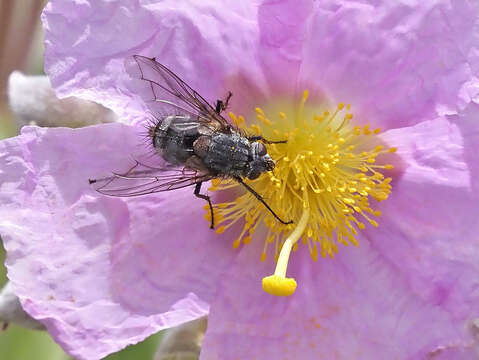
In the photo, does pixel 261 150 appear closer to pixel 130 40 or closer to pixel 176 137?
pixel 176 137

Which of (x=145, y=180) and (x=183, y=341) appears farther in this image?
(x=183, y=341)

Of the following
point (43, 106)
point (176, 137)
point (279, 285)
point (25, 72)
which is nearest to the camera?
point (279, 285)

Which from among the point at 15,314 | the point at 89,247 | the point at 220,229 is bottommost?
the point at 15,314

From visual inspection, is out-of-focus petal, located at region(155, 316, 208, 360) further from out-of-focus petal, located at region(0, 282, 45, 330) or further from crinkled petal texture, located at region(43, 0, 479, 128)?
crinkled petal texture, located at region(43, 0, 479, 128)

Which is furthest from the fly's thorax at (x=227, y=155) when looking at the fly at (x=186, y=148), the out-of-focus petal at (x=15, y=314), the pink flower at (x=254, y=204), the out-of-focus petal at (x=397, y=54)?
the out-of-focus petal at (x=15, y=314)

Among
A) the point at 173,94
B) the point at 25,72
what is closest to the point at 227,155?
the point at 173,94

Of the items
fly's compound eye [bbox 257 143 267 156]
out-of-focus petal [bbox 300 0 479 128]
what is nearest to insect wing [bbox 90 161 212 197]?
fly's compound eye [bbox 257 143 267 156]

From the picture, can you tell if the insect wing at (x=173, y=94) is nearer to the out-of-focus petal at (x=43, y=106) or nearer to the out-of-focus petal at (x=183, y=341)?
the out-of-focus petal at (x=43, y=106)
